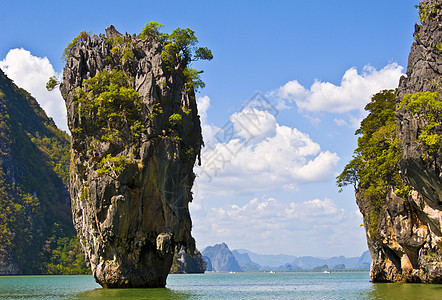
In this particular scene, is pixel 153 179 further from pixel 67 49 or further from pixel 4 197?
pixel 4 197

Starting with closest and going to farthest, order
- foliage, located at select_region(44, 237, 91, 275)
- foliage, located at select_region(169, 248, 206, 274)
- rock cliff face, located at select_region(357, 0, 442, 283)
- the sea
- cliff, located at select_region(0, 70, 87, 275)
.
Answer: rock cliff face, located at select_region(357, 0, 442, 283), the sea, foliage, located at select_region(44, 237, 91, 275), cliff, located at select_region(0, 70, 87, 275), foliage, located at select_region(169, 248, 206, 274)

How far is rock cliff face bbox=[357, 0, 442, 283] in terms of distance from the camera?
101 ft

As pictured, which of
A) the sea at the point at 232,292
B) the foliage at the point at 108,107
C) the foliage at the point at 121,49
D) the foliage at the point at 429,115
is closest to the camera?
the foliage at the point at 429,115

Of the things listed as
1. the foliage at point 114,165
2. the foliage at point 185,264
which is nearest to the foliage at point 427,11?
the foliage at point 114,165

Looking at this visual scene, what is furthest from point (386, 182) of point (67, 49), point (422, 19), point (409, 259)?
point (67, 49)

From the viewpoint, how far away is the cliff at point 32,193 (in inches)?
4434

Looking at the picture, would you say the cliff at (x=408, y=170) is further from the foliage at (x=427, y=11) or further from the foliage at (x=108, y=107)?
the foliage at (x=108, y=107)

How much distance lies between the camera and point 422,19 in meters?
36.0

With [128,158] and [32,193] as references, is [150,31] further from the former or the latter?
[32,193]

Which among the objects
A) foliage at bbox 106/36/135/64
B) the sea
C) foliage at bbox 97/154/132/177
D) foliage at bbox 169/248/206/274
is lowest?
the sea

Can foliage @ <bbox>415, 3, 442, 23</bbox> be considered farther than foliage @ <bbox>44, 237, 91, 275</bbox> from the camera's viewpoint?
No

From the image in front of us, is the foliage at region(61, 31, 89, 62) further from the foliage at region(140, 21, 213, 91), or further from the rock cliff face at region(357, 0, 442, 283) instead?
the rock cliff face at region(357, 0, 442, 283)

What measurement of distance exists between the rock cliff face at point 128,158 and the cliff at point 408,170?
54.1 ft

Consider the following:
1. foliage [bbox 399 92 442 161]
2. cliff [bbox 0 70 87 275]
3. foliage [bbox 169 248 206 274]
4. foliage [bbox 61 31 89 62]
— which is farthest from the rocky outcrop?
foliage [bbox 399 92 442 161]
